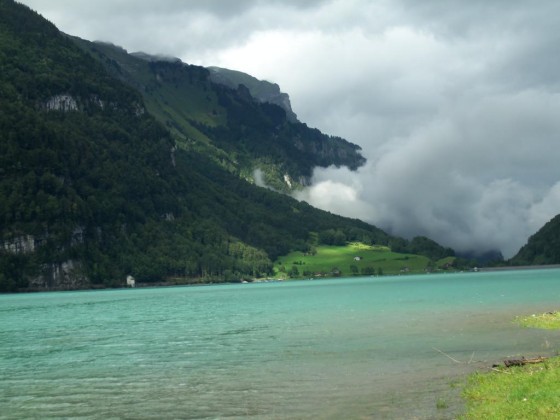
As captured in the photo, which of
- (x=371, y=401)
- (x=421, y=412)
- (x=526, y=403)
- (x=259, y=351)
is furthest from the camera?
(x=259, y=351)

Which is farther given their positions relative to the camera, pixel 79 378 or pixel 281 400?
pixel 79 378

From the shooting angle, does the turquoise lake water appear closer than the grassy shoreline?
No

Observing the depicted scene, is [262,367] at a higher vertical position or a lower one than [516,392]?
lower

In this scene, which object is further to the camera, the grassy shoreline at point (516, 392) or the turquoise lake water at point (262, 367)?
the turquoise lake water at point (262, 367)

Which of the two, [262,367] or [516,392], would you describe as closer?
[516,392]

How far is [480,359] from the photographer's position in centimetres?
4575

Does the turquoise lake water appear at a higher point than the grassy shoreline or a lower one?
lower

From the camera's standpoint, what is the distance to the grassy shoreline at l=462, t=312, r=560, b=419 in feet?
88.6

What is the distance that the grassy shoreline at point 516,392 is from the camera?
27016 millimetres

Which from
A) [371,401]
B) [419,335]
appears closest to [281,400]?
[371,401]

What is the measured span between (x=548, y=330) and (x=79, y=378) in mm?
44990

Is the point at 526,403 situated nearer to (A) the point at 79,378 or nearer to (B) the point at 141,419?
(B) the point at 141,419

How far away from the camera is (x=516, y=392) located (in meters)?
30.6

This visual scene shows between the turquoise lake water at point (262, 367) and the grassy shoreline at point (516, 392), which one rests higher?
the grassy shoreline at point (516, 392)
